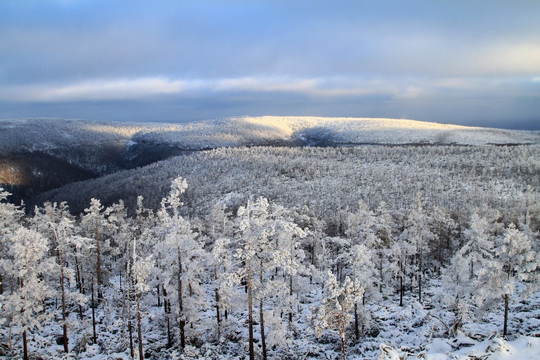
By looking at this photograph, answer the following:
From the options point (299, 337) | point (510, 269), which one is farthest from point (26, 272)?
point (510, 269)

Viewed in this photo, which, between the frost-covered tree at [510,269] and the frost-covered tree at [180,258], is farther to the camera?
the frost-covered tree at [180,258]

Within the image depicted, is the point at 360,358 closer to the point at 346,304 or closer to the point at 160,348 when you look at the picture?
the point at 346,304

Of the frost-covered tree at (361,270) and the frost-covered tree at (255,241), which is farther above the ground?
the frost-covered tree at (255,241)

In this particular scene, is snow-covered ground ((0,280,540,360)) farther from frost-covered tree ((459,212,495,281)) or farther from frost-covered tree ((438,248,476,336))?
frost-covered tree ((459,212,495,281))

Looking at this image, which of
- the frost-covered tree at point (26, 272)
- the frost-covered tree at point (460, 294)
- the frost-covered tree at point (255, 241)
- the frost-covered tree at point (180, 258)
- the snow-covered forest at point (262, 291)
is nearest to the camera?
the frost-covered tree at point (255, 241)

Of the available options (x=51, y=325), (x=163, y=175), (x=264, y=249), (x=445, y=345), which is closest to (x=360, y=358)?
(x=445, y=345)

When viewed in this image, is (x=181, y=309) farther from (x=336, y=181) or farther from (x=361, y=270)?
(x=336, y=181)

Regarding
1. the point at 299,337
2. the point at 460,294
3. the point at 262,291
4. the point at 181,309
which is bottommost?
the point at 299,337

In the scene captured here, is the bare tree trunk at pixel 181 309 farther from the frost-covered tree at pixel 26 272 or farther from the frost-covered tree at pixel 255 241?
the frost-covered tree at pixel 26 272

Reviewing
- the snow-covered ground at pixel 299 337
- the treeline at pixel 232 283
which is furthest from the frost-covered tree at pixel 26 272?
the snow-covered ground at pixel 299 337

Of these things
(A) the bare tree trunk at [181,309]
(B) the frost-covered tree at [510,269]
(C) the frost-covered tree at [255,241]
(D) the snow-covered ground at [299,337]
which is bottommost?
(D) the snow-covered ground at [299,337]

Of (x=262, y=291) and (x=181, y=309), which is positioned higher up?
(x=262, y=291)

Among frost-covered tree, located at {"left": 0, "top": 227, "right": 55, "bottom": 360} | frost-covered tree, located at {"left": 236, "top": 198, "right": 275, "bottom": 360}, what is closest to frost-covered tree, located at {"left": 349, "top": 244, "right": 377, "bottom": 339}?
frost-covered tree, located at {"left": 236, "top": 198, "right": 275, "bottom": 360}

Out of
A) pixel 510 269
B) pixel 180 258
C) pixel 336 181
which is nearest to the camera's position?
pixel 510 269
